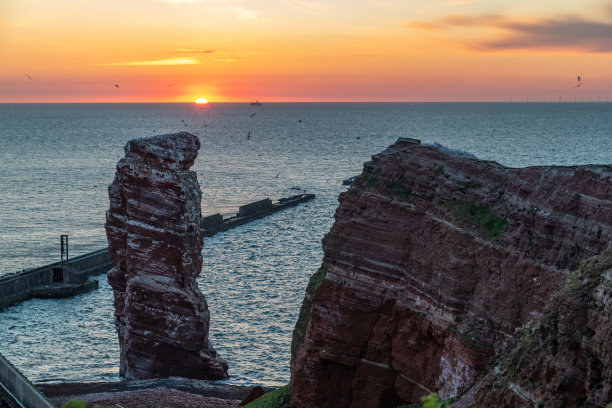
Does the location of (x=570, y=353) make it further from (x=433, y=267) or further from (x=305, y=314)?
(x=305, y=314)

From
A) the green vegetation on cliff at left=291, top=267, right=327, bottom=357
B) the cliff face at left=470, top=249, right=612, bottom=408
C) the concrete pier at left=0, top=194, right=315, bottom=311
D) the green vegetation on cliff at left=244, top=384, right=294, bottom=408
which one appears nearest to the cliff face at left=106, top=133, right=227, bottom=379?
the green vegetation on cliff at left=244, top=384, right=294, bottom=408

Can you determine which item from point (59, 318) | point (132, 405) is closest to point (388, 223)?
point (132, 405)

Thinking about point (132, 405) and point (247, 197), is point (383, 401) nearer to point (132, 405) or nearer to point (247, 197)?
point (132, 405)

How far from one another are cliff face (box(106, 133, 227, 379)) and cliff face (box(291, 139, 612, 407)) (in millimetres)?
12867

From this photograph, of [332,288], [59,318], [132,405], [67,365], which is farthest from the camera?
[59,318]

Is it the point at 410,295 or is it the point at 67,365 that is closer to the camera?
the point at 410,295

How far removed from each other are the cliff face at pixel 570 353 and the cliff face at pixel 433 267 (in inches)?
163

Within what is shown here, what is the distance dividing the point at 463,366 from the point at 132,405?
68.9 feet

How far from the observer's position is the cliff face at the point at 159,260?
41.6m

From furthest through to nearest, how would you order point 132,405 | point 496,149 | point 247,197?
point 496,149
point 247,197
point 132,405

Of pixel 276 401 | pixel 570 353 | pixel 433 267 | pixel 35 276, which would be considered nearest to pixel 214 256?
pixel 35 276

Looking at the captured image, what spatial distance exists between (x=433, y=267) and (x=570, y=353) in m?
9.57

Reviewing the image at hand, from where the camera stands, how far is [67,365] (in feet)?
170

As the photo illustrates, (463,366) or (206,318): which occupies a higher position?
(463,366)
